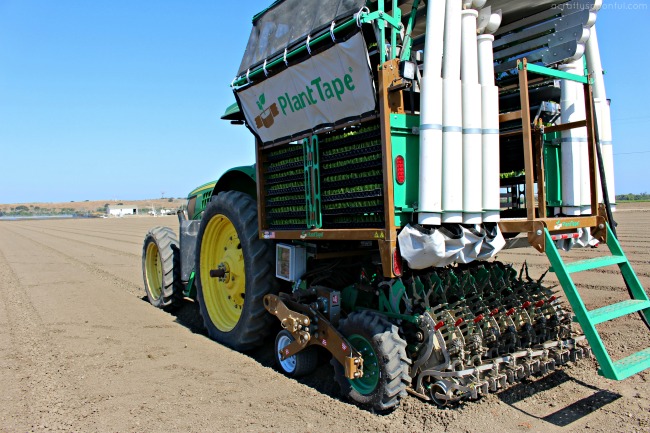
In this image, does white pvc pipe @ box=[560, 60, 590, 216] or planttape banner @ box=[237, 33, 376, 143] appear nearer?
planttape banner @ box=[237, 33, 376, 143]

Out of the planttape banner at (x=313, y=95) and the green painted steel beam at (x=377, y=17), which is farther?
the planttape banner at (x=313, y=95)

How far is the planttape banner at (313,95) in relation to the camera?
3.66 metres

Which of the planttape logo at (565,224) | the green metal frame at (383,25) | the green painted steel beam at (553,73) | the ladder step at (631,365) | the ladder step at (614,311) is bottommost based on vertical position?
the ladder step at (631,365)

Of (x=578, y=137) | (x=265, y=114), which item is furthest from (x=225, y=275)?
(x=578, y=137)

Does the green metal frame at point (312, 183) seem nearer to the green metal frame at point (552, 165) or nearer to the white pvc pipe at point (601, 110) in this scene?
the green metal frame at point (552, 165)

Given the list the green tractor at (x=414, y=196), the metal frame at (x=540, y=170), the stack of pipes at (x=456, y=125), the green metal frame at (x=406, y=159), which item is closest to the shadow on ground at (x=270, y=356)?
the green tractor at (x=414, y=196)

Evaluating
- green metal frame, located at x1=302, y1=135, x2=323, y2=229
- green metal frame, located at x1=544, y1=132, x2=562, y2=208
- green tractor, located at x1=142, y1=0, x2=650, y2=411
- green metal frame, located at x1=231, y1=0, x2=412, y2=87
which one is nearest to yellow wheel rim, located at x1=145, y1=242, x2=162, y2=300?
green tractor, located at x1=142, y1=0, x2=650, y2=411

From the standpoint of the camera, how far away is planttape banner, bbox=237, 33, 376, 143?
12.0ft

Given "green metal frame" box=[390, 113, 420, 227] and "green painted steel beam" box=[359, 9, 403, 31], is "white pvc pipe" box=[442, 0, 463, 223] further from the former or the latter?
"green painted steel beam" box=[359, 9, 403, 31]

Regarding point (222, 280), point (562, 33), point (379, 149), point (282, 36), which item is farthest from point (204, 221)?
point (562, 33)

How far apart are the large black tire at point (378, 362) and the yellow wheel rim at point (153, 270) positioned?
195 inches

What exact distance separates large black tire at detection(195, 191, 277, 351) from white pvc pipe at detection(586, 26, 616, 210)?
312 cm

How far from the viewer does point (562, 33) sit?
4.08m

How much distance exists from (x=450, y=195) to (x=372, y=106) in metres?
0.82
